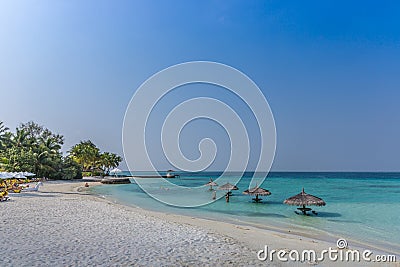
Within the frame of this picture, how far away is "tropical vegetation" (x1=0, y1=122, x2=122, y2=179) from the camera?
1276 inches

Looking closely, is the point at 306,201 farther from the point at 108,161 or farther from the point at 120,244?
the point at 108,161

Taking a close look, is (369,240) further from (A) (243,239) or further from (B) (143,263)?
(B) (143,263)

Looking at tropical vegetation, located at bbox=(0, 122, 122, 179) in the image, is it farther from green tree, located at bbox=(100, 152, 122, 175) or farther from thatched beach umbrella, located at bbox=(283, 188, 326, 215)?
thatched beach umbrella, located at bbox=(283, 188, 326, 215)

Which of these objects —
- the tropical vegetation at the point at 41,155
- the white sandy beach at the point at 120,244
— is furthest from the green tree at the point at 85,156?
the white sandy beach at the point at 120,244

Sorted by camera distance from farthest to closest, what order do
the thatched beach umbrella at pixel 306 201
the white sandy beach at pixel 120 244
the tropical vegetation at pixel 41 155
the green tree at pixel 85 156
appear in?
the green tree at pixel 85 156, the tropical vegetation at pixel 41 155, the thatched beach umbrella at pixel 306 201, the white sandy beach at pixel 120 244

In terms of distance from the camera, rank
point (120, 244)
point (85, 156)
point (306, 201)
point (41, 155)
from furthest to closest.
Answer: point (85, 156) → point (41, 155) → point (306, 201) → point (120, 244)

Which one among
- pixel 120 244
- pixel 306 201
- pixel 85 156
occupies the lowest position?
pixel 120 244

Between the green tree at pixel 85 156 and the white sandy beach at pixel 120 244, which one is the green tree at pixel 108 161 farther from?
the white sandy beach at pixel 120 244

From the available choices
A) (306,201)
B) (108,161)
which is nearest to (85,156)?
(108,161)

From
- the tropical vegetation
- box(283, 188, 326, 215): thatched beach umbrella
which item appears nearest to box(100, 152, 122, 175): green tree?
the tropical vegetation

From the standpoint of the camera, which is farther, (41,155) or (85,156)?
(85,156)

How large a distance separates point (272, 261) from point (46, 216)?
8.00m

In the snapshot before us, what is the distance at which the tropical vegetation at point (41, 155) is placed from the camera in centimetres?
3241

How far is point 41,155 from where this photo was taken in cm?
3844
